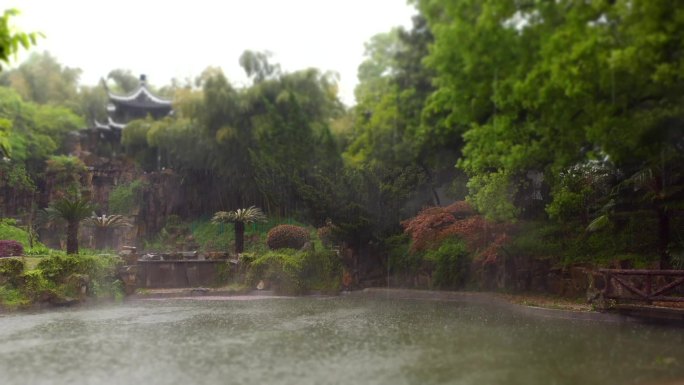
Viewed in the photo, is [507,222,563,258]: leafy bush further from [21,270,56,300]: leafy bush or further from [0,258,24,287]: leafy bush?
[0,258,24,287]: leafy bush

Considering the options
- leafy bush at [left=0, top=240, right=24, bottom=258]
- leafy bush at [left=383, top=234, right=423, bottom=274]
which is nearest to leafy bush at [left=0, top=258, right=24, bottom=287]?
leafy bush at [left=0, top=240, right=24, bottom=258]

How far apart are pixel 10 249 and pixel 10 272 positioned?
485 centimetres

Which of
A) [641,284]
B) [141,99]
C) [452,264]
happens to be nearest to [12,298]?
[452,264]

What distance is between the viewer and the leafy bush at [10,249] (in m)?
22.1

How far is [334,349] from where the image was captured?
34.9ft

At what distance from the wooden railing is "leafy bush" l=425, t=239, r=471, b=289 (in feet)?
19.2

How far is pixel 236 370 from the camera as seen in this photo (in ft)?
29.8

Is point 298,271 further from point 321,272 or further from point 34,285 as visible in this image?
point 34,285

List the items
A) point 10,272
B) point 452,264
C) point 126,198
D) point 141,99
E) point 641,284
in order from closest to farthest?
point 641,284
point 10,272
point 452,264
point 126,198
point 141,99

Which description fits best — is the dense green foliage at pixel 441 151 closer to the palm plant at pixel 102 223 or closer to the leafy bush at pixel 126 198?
the leafy bush at pixel 126 198

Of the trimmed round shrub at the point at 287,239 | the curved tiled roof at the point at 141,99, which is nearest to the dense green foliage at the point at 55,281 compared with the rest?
the trimmed round shrub at the point at 287,239

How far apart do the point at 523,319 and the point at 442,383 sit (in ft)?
22.0

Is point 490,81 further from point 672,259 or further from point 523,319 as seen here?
point 672,259

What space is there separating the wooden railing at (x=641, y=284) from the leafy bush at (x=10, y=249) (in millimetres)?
20886
